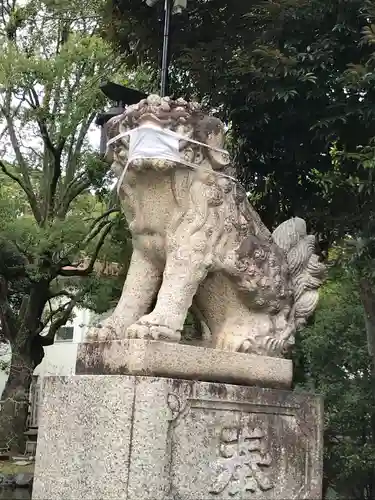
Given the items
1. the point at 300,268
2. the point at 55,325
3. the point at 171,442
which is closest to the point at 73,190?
the point at 55,325

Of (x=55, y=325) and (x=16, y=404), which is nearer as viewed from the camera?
(x=16, y=404)

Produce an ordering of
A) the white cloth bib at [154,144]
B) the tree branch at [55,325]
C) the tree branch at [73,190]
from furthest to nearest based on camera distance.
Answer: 1. the tree branch at [55,325]
2. the tree branch at [73,190]
3. the white cloth bib at [154,144]

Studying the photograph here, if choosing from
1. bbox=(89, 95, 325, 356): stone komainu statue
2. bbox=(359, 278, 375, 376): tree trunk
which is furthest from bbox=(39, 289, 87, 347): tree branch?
bbox=(89, 95, 325, 356): stone komainu statue

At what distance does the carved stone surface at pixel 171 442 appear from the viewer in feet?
8.70

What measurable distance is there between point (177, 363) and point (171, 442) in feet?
1.04

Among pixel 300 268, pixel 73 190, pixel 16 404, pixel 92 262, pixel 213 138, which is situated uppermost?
pixel 73 190

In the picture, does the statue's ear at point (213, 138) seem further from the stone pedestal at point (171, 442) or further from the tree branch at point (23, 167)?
the tree branch at point (23, 167)

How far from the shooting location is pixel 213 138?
3215 mm

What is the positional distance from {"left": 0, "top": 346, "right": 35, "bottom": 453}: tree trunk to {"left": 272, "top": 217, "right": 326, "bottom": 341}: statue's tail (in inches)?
349

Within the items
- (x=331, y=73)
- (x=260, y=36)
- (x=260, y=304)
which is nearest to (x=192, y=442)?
(x=260, y=304)

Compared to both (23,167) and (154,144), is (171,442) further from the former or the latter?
(23,167)

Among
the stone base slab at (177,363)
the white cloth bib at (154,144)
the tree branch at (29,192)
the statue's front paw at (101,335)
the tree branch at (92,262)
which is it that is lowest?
the stone base slab at (177,363)

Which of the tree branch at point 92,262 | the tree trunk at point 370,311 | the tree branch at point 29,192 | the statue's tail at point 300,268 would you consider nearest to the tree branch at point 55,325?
the tree branch at point 92,262

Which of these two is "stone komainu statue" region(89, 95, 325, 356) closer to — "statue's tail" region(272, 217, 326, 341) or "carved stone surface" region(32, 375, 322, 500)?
"statue's tail" region(272, 217, 326, 341)
